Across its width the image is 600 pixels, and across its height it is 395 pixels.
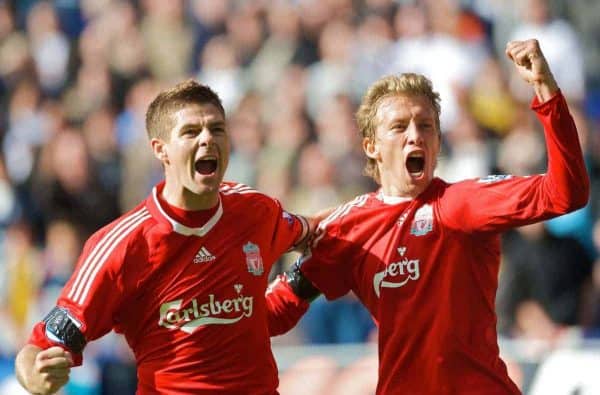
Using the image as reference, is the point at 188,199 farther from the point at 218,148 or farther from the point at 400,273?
the point at 400,273

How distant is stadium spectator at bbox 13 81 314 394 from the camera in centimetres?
559

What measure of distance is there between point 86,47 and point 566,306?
651 centimetres

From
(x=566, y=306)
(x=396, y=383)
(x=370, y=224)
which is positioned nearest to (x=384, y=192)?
(x=370, y=224)

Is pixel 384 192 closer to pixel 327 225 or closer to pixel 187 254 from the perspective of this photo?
pixel 327 225

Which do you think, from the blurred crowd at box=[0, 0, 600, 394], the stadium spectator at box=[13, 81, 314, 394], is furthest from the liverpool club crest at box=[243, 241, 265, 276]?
the blurred crowd at box=[0, 0, 600, 394]

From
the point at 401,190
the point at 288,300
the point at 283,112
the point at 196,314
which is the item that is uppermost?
the point at 283,112

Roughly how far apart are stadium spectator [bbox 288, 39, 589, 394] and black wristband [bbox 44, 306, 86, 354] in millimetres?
1321

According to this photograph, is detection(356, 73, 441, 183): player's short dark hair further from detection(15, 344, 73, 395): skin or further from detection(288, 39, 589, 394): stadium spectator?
detection(15, 344, 73, 395): skin

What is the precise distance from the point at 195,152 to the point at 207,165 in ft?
0.30

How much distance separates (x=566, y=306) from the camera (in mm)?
9477

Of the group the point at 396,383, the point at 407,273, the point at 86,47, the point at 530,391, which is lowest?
the point at 530,391

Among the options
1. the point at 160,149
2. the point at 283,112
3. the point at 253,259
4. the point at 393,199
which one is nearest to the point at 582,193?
the point at 393,199

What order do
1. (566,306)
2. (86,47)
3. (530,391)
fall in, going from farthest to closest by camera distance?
(86,47) → (566,306) → (530,391)

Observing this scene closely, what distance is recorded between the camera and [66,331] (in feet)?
18.1
